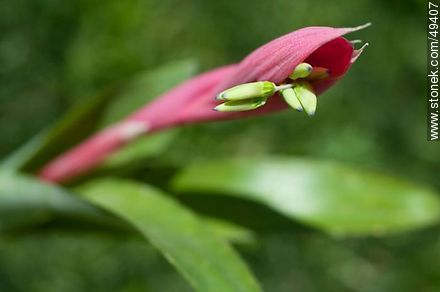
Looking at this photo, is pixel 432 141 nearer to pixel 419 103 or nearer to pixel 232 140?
pixel 419 103

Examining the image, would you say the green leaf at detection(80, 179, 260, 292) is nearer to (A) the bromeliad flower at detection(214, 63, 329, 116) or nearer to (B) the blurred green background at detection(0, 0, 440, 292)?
(A) the bromeliad flower at detection(214, 63, 329, 116)

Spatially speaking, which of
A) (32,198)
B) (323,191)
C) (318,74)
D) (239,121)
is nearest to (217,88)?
(318,74)

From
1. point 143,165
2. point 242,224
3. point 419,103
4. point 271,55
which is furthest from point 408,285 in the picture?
point 271,55

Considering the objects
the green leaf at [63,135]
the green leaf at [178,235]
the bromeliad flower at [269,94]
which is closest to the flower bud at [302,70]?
the bromeliad flower at [269,94]

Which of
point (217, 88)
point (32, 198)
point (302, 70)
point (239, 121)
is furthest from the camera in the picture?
point (239, 121)

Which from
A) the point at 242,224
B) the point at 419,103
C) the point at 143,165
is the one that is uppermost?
the point at 143,165

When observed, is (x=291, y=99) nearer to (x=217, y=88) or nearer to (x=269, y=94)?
(x=269, y=94)

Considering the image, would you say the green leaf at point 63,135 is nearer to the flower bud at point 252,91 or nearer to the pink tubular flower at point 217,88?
the pink tubular flower at point 217,88

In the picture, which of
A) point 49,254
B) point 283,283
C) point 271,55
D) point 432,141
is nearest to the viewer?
point 271,55
